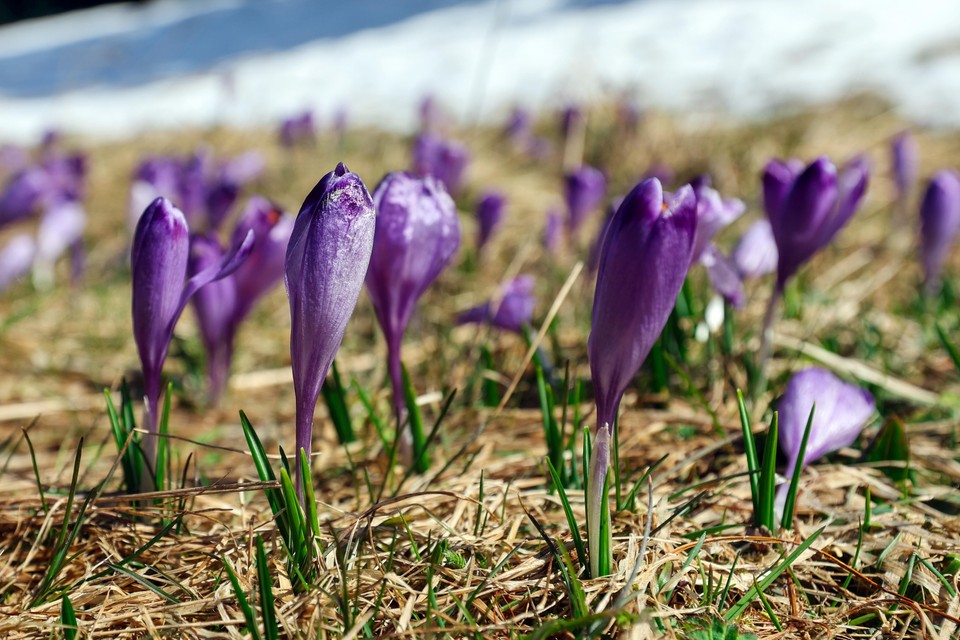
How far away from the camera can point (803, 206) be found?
1408 mm

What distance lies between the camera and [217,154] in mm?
5941

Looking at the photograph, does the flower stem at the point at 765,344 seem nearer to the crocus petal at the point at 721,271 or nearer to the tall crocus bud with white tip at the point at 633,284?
the crocus petal at the point at 721,271

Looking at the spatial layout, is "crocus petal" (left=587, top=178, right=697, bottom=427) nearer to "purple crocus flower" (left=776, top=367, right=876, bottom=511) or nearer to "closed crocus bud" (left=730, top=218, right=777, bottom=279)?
"purple crocus flower" (left=776, top=367, right=876, bottom=511)

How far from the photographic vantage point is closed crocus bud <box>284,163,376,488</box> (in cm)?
88

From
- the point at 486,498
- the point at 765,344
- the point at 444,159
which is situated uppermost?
the point at 444,159

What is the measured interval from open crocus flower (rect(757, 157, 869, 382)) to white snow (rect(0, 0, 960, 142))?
309 cm

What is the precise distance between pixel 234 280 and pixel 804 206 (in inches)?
43.1

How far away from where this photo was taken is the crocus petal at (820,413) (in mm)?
1245

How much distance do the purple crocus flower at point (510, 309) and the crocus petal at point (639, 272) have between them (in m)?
0.93

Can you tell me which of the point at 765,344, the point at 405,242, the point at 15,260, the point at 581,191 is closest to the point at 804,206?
the point at 765,344

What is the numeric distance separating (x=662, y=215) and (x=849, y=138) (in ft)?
15.1

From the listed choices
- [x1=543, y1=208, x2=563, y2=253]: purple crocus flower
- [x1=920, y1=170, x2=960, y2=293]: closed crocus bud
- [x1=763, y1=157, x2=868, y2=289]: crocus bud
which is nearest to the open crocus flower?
[x1=763, y1=157, x2=868, y2=289]: crocus bud

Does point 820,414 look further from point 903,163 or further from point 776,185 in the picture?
point 903,163

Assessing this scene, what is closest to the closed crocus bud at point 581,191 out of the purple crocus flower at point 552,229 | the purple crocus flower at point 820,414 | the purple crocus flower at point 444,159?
the purple crocus flower at point 552,229
